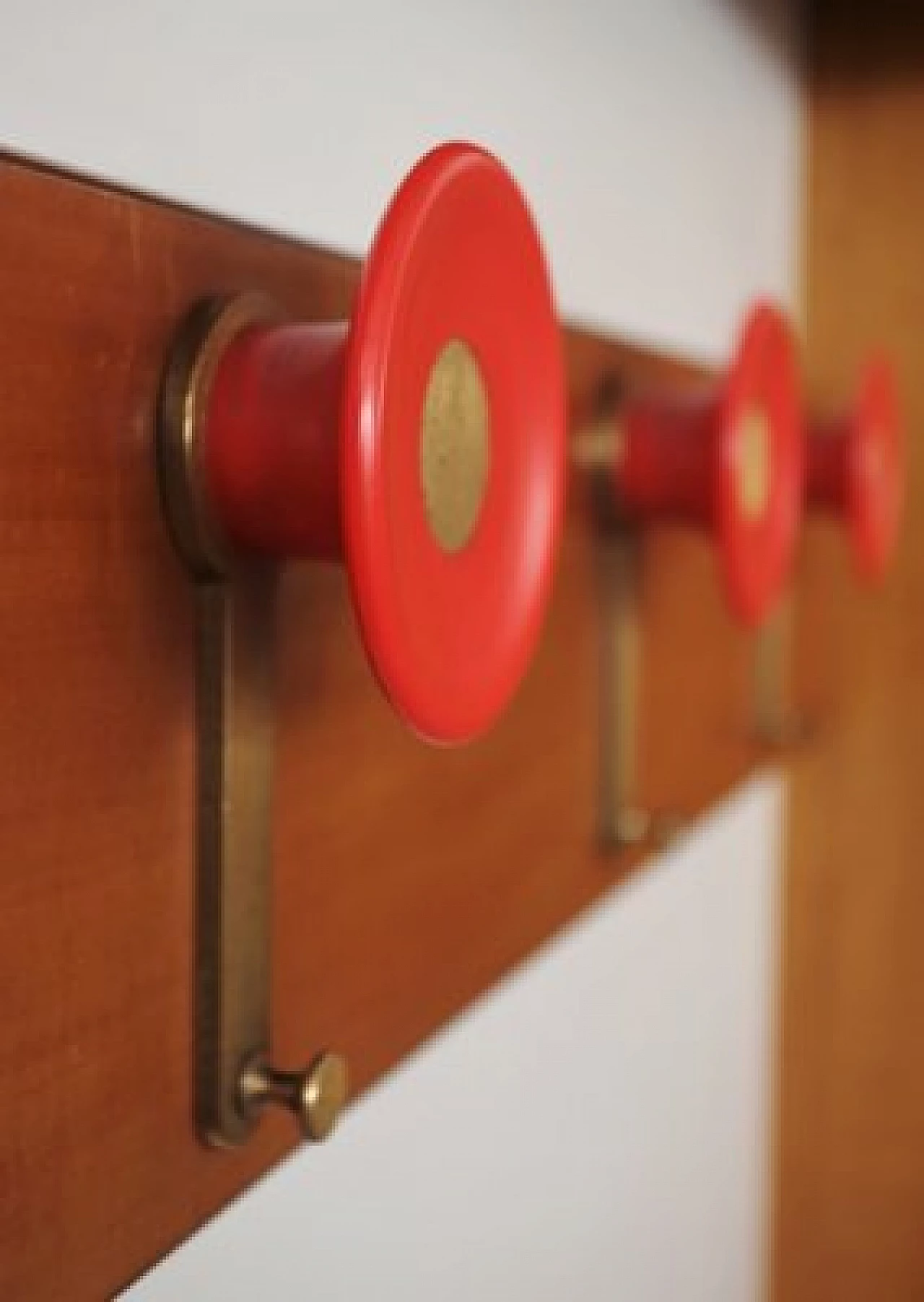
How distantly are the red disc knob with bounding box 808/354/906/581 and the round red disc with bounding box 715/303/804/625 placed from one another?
0.31ft

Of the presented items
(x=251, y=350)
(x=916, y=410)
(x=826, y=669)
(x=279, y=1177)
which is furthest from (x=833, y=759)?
(x=251, y=350)

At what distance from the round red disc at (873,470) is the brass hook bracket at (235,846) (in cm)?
47

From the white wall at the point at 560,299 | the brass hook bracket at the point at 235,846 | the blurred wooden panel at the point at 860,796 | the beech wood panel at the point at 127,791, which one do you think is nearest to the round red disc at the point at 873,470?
the white wall at the point at 560,299

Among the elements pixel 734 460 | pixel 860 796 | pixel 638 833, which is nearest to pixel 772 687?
pixel 860 796

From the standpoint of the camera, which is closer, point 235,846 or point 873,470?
point 235,846

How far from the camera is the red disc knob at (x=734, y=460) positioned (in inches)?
25.7

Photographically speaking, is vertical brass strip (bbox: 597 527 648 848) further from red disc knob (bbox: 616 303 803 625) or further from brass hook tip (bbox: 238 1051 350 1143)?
brass hook tip (bbox: 238 1051 350 1143)

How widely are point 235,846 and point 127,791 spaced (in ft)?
0.16

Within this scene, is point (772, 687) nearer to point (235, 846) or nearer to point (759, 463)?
point (759, 463)

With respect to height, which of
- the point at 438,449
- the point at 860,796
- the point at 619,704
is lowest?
the point at 860,796

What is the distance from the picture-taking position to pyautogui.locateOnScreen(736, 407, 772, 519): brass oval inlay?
0.66 m

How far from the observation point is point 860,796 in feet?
3.77

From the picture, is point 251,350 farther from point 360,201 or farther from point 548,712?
point 548,712

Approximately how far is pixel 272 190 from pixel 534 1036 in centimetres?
42
